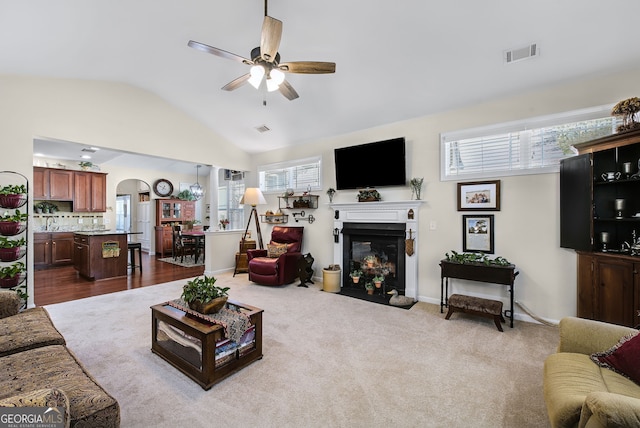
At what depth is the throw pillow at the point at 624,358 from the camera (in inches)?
58.2

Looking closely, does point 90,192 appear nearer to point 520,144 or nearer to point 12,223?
point 12,223

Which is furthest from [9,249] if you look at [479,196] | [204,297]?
[479,196]

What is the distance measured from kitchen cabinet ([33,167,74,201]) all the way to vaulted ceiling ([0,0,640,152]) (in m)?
4.13

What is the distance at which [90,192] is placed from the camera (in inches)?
290

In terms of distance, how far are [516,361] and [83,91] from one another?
6189 mm

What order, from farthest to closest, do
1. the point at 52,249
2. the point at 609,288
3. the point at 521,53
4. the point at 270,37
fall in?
1. the point at 52,249
2. the point at 521,53
3. the point at 609,288
4. the point at 270,37

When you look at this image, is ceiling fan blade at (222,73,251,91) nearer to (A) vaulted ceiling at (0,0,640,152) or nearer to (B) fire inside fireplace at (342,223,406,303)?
(A) vaulted ceiling at (0,0,640,152)

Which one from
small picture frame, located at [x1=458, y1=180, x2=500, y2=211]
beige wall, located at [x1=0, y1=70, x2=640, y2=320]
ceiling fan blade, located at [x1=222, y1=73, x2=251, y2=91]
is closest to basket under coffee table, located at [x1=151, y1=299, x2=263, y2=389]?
ceiling fan blade, located at [x1=222, y1=73, x2=251, y2=91]

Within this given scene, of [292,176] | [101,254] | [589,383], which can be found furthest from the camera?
[292,176]

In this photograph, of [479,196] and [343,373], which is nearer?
[343,373]

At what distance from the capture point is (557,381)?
151 cm

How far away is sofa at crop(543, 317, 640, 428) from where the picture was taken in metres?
1.06

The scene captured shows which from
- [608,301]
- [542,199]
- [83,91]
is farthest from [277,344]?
[83,91]

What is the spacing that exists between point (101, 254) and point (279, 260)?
3534mm
